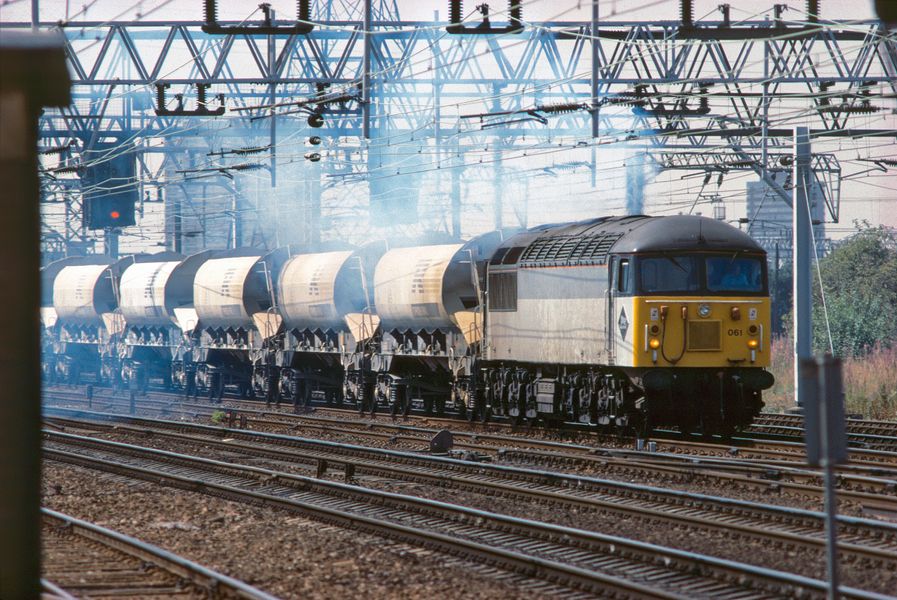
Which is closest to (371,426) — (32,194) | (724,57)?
(724,57)

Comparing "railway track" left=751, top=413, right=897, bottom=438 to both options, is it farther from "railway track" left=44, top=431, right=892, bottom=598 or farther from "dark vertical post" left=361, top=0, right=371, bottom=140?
"dark vertical post" left=361, top=0, right=371, bottom=140

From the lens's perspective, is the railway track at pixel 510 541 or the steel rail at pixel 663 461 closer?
the railway track at pixel 510 541

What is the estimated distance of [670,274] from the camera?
20391 mm

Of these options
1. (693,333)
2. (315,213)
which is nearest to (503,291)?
(693,333)

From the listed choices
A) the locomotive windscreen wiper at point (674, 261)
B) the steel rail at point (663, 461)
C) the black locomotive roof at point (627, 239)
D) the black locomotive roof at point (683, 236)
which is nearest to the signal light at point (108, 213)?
the steel rail at point (663, 461)

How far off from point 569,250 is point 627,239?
6.02 ft

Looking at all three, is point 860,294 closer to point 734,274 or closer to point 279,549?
point 734,274

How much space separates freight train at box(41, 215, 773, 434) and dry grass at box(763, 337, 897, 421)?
25.0 ft

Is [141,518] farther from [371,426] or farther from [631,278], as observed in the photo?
[371,426]

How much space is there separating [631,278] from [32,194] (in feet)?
46.9

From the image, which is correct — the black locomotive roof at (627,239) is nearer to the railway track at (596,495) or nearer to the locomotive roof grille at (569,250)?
the locomotive roof grille at (569,250)

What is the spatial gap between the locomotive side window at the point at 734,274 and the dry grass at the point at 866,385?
728cm

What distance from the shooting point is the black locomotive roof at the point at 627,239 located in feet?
67.0

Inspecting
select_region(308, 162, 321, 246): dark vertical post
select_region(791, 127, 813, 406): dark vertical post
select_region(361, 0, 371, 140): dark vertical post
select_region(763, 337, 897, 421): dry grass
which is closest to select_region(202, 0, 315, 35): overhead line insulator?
select_region(361, 0, 371, 140): dark vertical post
